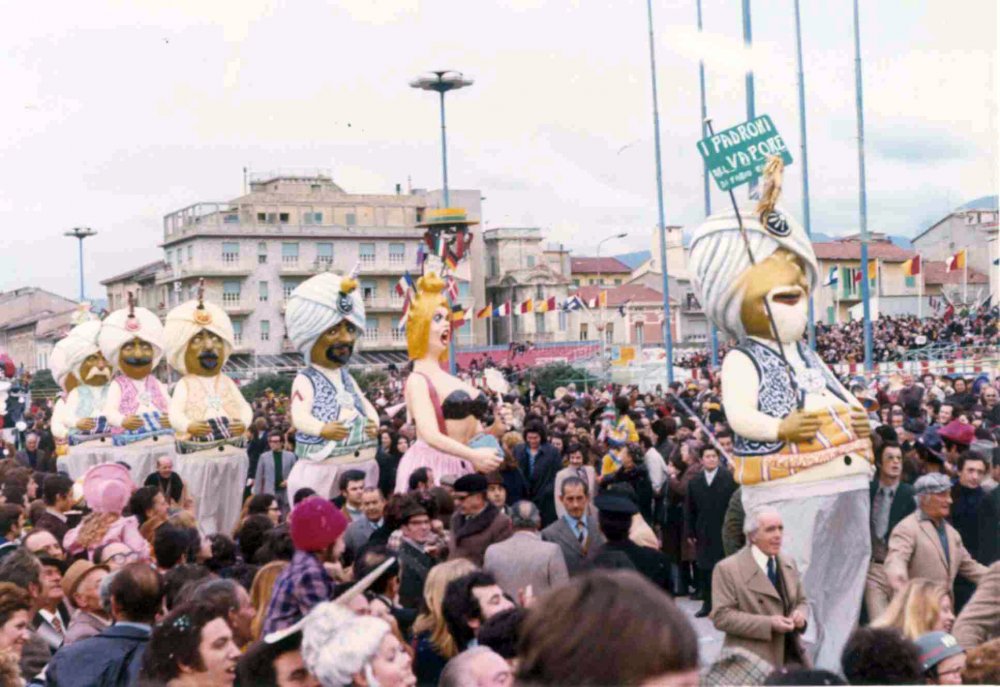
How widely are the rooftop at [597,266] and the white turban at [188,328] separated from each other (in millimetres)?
44659

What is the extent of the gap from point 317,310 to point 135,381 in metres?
Result: 3.34

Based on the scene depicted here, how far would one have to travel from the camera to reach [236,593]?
5484mm

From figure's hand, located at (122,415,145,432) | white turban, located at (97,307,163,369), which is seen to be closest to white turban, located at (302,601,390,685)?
figure's hand, located at (122,415,145,432)

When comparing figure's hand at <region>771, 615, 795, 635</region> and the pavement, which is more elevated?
figure's hand at <region>771, 615, 795, 635</region>

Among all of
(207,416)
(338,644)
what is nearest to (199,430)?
(207,416)

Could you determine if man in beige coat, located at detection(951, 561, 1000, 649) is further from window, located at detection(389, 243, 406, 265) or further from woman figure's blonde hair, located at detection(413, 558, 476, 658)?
window, located at detection(389, 243, 406, 265)

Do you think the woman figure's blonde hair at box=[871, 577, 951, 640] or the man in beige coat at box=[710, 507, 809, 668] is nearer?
the woman figure's blonde hair at box=[871, 577, 951, 640]

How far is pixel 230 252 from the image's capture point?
23203mm

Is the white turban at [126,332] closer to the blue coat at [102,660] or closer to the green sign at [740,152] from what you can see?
the green sign at [740,152]

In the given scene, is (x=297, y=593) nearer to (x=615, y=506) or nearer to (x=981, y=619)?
(x=615, y=506)

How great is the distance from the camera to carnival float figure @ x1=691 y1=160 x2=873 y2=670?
26.5 ft

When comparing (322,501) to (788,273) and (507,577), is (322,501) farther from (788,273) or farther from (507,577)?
(788,273)

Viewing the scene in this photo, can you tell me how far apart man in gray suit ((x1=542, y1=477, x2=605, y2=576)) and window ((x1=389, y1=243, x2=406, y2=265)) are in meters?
19.5

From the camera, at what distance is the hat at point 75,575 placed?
660cm
